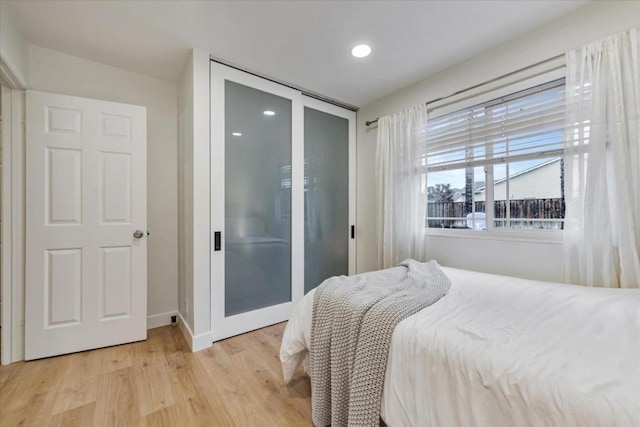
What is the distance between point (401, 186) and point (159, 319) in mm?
2847

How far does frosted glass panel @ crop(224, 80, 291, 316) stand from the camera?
2.45 metres

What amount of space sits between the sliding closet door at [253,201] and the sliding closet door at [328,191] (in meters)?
0.16

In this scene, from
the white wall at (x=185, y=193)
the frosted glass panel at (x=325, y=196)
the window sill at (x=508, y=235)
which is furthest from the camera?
the frosted glass panel at (x=325, y=196)

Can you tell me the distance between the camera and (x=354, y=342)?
1.24 meters

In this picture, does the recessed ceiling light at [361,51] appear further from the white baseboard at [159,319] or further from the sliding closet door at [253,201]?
the white baseboard at [159,319]

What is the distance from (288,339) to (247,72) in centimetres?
237

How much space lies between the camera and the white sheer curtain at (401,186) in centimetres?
266

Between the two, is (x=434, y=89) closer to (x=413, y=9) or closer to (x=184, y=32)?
(x=413, y=9)

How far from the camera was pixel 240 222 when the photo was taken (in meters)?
2.51

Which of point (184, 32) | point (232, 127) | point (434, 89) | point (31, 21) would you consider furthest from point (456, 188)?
point (31, 21)

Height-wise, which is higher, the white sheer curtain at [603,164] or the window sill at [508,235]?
the white sheer curtain at [603,164]

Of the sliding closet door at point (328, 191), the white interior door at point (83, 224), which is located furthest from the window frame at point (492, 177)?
the white interior door at point (83, 224)

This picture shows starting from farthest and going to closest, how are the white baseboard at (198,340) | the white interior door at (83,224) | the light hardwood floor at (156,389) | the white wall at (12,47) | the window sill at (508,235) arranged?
the white baseboard at (198,340)
the white interior door at (83,224)
the window sill at (508,235)
the white wall at (12,47)
the light hardwood floor at (156,389)

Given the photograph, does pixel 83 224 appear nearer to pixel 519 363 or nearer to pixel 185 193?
pixel 185 193
